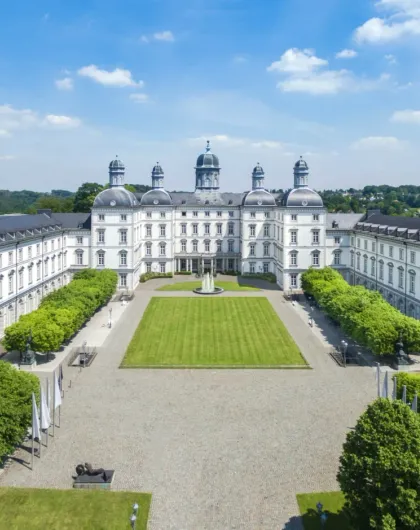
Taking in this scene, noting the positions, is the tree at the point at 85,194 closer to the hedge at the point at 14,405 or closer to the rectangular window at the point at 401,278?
the rectangular window at the point at 401,278

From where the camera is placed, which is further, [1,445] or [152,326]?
[152,326]

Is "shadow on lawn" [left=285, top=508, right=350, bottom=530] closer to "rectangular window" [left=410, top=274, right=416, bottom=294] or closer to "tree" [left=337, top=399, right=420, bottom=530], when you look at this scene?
"tree" [left=337, top=399, right=420, bottom=530]

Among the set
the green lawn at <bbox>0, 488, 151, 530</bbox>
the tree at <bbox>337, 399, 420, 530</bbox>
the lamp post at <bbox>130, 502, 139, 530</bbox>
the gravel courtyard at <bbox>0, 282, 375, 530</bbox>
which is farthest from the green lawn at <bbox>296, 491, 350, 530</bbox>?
the lamp post at <bbox>130, 502, 139, 530</bbox>

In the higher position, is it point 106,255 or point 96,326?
point 106,255

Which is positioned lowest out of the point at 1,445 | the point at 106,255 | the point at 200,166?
the point at 1,445

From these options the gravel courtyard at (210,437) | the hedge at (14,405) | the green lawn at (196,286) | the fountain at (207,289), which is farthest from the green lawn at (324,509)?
the green lawn at (196,286)

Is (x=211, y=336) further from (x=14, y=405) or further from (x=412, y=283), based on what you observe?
(x=14, y=405)

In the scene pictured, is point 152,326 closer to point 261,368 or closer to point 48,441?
point 261,368

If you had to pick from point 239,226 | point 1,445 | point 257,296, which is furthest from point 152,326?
point 239,226
